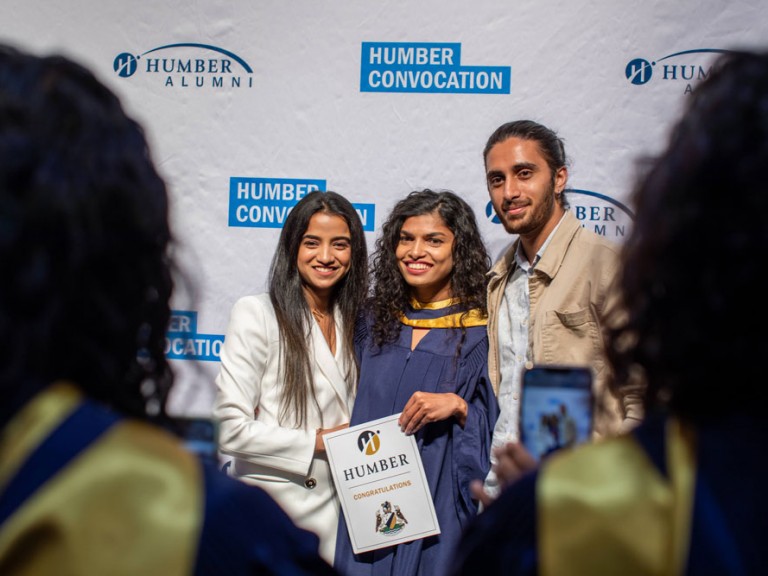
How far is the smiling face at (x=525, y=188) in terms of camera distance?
10.4 ft

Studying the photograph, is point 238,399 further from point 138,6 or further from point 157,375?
point 138,6

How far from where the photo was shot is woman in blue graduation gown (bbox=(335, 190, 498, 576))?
9.91ft

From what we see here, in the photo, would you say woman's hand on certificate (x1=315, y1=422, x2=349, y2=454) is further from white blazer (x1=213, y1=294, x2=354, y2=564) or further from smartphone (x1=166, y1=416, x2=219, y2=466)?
smartphone (x1=166, y1=416, x2=219, y2=466)

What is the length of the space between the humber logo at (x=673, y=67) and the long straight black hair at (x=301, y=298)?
1.53 metres

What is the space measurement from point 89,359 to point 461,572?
57cm

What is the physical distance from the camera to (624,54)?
12.1 ft

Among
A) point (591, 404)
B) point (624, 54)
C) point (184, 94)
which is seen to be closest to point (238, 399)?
point (184, 94)

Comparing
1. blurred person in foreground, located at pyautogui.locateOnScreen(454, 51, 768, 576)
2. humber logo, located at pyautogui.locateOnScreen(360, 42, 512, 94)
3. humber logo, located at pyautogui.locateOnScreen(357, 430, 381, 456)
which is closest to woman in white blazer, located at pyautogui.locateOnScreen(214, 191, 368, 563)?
humber logo, located at pyautogui.locateOnScreen(357, 430, 381, 456)

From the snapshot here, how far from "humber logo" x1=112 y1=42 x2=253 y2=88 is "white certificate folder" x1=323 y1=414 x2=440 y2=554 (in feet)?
6.64

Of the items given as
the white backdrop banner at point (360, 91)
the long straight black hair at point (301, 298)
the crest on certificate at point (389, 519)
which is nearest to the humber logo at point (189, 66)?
the white backdrop banner at point (360, 91)

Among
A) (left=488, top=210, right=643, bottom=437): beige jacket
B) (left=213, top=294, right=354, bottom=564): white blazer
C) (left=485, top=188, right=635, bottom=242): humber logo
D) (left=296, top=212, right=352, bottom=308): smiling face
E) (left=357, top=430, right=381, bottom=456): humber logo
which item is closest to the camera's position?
(left=488, top=210, right=643, bottom=437): beige jacket

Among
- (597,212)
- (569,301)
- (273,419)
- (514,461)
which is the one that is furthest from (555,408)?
(597,212)

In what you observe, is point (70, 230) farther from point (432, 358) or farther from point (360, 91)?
point (360, 91)

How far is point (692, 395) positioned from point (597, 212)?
9.83 feet
